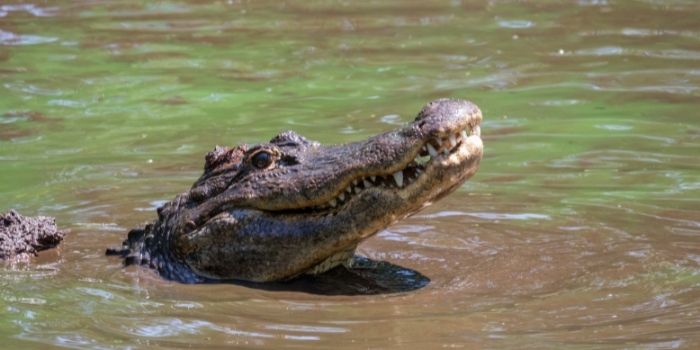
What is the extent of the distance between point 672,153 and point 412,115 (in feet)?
8.29

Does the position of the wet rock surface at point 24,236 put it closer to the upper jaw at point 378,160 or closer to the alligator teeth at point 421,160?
the upper jaw at point 378,160

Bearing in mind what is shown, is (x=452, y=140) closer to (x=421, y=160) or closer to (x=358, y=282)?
(x=421, y=160)

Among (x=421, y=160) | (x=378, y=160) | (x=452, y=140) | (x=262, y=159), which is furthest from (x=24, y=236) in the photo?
(x=452, y=140)

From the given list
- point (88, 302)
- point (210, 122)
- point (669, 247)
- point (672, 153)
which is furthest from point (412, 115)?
point (88, 302)

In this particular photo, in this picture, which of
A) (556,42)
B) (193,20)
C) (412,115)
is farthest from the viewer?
(193,20)

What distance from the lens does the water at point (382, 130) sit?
18.8 ft

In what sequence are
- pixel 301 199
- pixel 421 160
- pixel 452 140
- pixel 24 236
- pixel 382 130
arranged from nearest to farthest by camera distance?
pixel 452 140 < pixel 421 160 < pixel 301 199 < pixel 24 236 < pixel 382 130

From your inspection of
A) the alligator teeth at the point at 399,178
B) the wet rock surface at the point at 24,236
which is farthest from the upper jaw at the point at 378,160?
the wet rock surface at the point at 24,236

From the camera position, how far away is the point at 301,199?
248 inches

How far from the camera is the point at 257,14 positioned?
16.2m

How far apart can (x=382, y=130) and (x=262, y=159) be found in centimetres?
420

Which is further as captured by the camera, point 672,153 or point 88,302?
point 672,153

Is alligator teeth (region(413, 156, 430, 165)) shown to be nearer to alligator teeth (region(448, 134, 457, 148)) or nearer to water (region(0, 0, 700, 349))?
alligator teeth (region(448, 134, 457, 148))

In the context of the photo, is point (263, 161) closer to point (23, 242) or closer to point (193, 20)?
point (23, 242)
